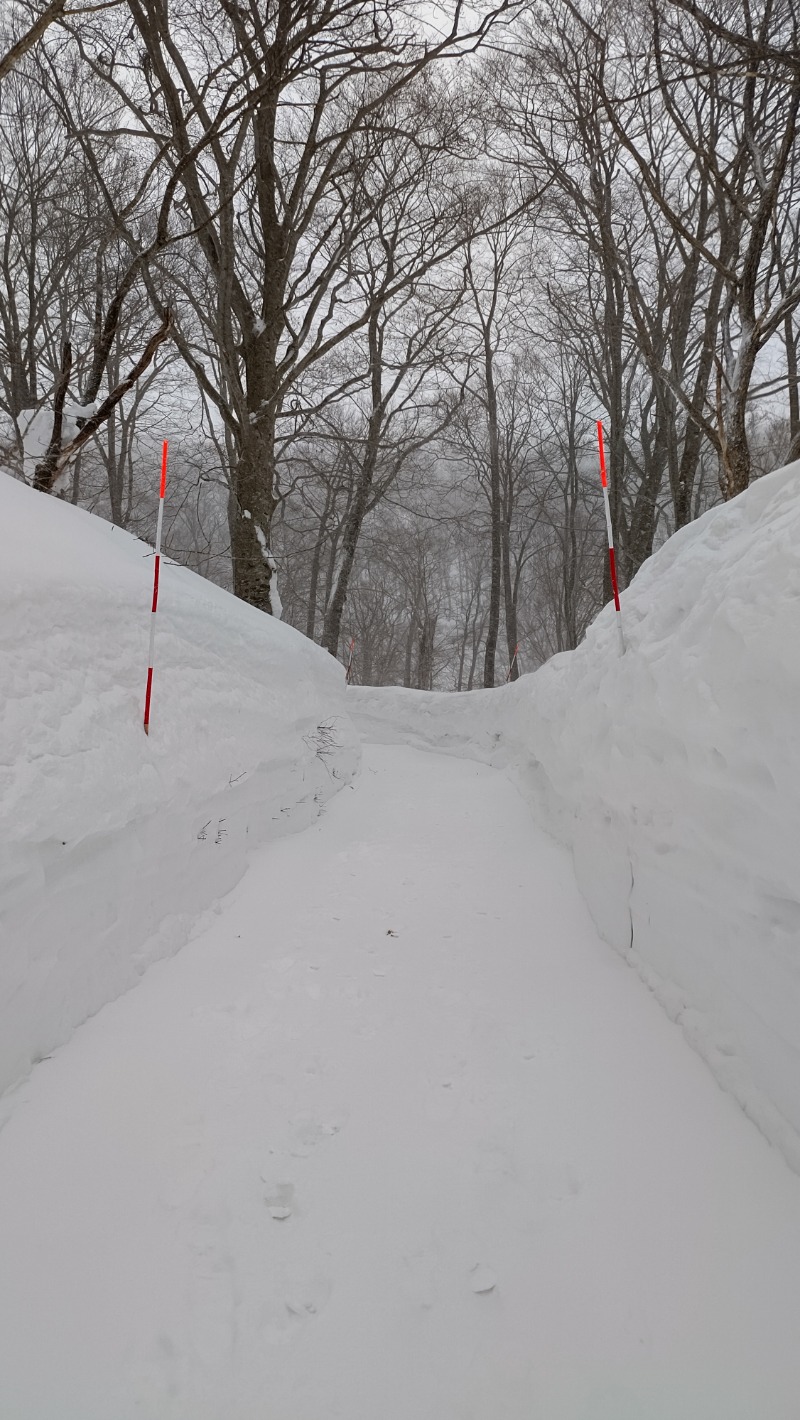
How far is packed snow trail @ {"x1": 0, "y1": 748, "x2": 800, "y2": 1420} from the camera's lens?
1.44 m

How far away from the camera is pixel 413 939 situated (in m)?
3.55

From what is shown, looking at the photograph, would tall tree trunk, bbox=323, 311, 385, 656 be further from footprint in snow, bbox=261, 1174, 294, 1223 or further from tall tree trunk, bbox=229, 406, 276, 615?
footprint in snow, bbox=261, 1174, 294, 1223

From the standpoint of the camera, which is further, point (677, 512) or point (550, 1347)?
point (677, 512)

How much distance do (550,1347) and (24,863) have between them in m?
2.12

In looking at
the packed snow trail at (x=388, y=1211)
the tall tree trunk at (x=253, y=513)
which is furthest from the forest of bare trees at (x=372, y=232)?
the packed snow trail at (x=388, y=1211)

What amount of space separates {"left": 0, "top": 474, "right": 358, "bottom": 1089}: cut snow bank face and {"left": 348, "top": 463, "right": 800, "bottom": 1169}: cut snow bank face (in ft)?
7.20

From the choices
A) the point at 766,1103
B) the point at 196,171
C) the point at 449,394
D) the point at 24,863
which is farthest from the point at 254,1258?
the point at 449,394

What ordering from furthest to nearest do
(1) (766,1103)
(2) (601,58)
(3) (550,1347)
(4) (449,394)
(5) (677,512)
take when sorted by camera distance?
(4) (449,394) → (5) (677,512) → (2) (601,58) → (1) (766,1103) → (3) (550,1347)

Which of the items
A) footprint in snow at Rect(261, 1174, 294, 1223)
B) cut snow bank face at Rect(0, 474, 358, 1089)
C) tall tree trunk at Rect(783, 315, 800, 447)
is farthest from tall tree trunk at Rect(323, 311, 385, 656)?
footprint in snow at Rect(261, 1174, 294, 1223)

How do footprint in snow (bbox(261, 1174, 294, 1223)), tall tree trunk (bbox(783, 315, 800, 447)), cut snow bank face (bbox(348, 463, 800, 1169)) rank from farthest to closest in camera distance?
1. tall tree trunk (bbox(783, 315, 800, 447))
2. cut snow bank face (bbox(348, 463, 800, 1169))
3. footprint in snow (bbox(261, 1174, 294, 1223))

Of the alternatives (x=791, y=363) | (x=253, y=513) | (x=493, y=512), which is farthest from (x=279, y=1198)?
(x=493, y=512)

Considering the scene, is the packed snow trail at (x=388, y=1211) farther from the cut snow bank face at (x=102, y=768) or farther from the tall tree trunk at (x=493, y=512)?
the tall tree trunk at (x=493, y=512)

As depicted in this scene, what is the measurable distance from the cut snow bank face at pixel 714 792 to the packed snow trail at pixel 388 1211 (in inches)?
9.1

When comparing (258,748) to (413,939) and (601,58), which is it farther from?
(601,58)
